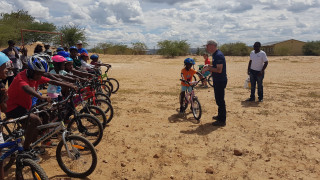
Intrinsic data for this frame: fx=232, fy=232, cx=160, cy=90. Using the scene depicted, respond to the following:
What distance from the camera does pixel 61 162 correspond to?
369 cm

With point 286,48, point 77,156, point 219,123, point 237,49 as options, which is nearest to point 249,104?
point 219,123

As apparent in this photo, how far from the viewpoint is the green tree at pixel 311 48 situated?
1726 inches

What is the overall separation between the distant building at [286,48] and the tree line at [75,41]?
2321 millimetres

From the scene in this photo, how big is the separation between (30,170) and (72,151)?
691mm

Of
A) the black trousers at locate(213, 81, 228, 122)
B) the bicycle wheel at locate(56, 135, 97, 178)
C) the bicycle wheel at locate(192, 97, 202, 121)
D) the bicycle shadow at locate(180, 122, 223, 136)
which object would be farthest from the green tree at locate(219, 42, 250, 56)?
the bicycle wheel at locate(56, 135, 97, 178)

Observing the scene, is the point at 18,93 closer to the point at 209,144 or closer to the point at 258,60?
the point at 209,144

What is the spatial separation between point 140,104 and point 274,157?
5003mm

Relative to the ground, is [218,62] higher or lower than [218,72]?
higher

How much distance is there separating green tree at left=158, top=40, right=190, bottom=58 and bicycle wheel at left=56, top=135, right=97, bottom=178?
3767 cm

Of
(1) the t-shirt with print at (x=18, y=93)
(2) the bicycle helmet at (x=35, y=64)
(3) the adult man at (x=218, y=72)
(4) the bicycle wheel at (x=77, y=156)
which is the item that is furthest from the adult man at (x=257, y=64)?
(1) the t-shirt with print at (x=18, y=93)

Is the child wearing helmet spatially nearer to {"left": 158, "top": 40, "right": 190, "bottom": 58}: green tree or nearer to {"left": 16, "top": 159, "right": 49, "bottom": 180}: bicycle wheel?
{"left": 16, "top": 159, "right": 49, "bottom": 180}: bicycle wheel

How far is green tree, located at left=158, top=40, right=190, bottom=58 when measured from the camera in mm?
40656

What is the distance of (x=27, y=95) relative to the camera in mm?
3596

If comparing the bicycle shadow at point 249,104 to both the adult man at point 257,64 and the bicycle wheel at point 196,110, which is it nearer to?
the adult man at point 257,64
